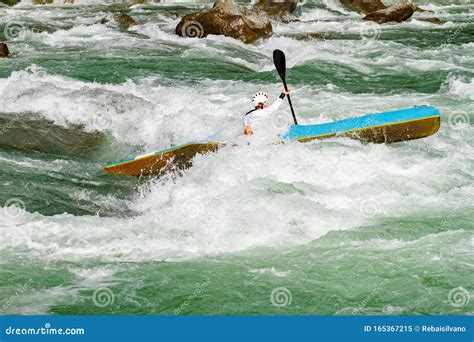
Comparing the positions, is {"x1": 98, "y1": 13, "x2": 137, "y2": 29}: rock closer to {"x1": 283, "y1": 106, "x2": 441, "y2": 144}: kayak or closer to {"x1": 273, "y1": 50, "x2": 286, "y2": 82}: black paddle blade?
{"x1": 273, "y1": 50, "x2": 286, "y2": 82}: black paddle blade

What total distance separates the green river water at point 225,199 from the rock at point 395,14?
573cm

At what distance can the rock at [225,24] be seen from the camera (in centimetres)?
1723

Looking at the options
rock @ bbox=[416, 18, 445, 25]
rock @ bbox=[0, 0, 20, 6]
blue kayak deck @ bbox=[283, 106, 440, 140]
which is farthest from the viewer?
rock @ bbox=[0, 0, 20, 6]

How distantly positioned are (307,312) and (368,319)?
1.56ft

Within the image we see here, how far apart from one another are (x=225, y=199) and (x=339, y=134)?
2.12 meters

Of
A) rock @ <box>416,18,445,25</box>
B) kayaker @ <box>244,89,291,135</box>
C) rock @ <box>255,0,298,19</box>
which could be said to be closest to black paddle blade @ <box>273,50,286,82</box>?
kayaker @ <box>244,89,291,135</box>

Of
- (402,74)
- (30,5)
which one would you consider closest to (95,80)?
(402,74)

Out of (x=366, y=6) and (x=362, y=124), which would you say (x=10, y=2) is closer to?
(x=366, y=6)

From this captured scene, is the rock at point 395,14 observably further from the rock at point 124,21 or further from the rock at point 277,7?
the rock at point 124,21

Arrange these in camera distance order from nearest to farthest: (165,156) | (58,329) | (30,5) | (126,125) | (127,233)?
(58,329) < (127,233) < (165,156) < (126,125) < (30,5)

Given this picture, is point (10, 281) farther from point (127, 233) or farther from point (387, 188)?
point (387, 188)

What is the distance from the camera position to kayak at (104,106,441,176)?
9047 millimetres

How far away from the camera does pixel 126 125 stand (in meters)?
10.5

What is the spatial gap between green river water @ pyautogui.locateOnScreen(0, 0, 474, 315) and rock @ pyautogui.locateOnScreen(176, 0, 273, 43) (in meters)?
2.44
